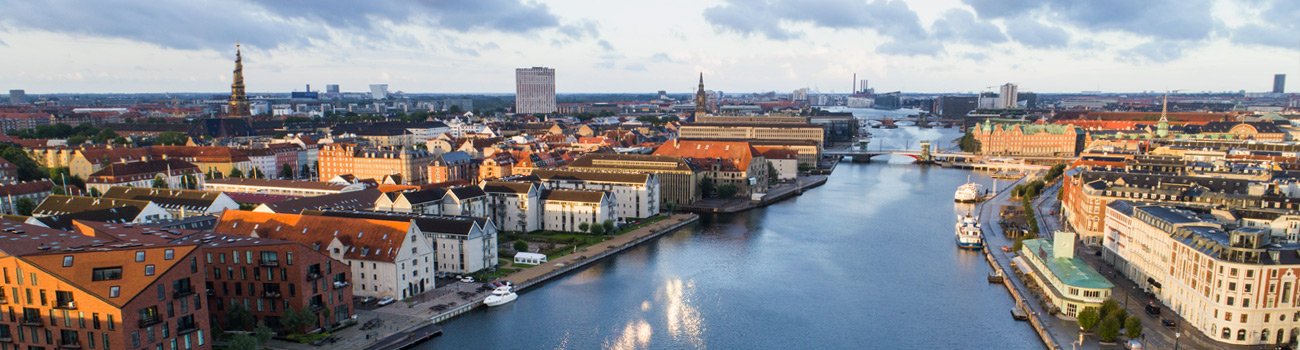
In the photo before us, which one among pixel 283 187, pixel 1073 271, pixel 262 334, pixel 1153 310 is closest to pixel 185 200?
pixel 283 187

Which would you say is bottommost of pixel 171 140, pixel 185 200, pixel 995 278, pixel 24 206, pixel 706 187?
pixel 995 278

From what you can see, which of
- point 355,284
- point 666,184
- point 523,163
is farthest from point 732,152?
point 355,284

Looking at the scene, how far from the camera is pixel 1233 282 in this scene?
21766 millimetres

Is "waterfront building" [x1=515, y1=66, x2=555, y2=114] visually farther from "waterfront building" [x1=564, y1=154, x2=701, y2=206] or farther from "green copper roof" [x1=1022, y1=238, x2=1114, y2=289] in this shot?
"green copper roof" [x1=1022, y1=238, x2=1114, y2=289]

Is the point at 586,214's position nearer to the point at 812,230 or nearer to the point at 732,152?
the point at 812,230

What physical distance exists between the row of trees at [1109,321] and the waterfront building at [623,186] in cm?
2429

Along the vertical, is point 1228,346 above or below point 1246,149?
below

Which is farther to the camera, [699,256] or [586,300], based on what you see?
[699,256]

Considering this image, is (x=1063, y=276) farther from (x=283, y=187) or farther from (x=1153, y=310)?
(x=283, y=187)

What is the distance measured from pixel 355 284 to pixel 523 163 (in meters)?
28.7

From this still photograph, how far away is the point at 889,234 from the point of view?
41.6 m

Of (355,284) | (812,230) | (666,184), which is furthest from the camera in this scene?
(666,184)

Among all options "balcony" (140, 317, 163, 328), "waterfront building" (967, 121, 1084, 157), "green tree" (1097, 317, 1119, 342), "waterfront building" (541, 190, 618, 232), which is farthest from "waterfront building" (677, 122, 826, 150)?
"balcony" (140, 317, 163, 328)

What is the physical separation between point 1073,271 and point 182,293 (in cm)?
2665
